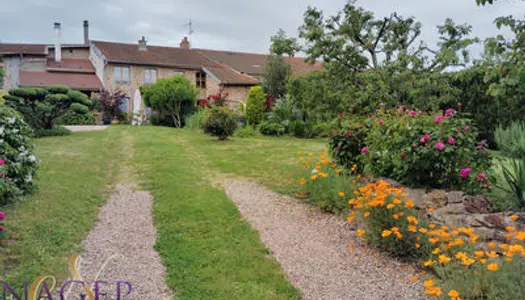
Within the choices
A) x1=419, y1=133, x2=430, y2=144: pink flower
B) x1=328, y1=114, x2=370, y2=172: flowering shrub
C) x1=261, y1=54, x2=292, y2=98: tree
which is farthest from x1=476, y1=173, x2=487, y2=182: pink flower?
x1=261, y1=54, x2=292, y2=98: tree

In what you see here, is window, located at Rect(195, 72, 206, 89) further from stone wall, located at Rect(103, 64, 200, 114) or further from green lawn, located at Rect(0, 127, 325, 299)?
green lawn, located at Rect(0, 127, 325, 299)

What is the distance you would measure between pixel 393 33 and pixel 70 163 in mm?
10051

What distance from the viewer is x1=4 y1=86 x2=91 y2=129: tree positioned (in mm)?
15008

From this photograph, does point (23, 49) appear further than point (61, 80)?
Yes

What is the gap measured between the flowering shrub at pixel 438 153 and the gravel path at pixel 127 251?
132 inches

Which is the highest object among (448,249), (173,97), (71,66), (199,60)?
(199,60)

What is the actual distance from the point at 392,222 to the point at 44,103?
48.4ft

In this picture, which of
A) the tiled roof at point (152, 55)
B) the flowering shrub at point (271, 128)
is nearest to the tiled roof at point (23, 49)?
the tiled roof at point (152, 55)

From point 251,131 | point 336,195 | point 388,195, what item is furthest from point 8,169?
point 251,131

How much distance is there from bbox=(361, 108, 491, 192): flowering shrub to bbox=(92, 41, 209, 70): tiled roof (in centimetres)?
2634

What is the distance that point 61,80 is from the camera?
28109 mm

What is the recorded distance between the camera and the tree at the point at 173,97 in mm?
23609

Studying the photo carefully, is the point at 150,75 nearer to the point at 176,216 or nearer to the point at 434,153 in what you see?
the point at 176,216

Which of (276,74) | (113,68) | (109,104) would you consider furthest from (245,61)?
(109,104)
